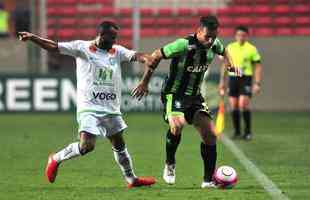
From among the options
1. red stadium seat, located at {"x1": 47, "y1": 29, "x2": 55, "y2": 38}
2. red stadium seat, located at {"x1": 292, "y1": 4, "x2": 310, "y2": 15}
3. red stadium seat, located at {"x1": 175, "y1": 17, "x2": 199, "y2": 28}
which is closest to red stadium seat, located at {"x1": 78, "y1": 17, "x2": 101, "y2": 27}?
red stadium seat, located at {"x1": 47, "y1": 29, "x2": 55, "y2": 38}

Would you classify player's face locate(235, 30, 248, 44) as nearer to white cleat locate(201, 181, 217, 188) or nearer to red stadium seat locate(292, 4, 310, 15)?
white cleat locate(201, 181, 217, 188)

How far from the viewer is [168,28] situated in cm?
2733

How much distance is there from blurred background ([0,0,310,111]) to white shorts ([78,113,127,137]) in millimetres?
13975

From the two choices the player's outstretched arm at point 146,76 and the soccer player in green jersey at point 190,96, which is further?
the soccer player in green jersey at point 190,96

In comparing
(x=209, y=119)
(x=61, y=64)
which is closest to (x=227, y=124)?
(x=61, y=64)

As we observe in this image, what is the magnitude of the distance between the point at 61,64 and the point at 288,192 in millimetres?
17025

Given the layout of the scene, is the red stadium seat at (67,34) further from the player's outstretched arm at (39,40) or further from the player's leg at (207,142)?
the player's outstretched arm at (39,40)

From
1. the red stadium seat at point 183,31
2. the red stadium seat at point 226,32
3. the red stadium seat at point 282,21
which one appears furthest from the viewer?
the red stadium seat at point 282,21

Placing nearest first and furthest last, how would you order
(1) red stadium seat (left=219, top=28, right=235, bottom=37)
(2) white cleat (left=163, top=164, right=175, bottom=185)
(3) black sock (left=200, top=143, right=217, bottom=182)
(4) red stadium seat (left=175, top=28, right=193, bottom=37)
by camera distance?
(3) black sock (left=200, top=143, right=217, bottom=182), (2) white cleat (left=163, top=164, right=175, bottom=185), (1) red stadium seat (left=219, top=28, right=235, bottom=37), (4) red stadium seat (left=175, top=28, right=193, bottom=37)

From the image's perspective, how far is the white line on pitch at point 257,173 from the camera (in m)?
10.1

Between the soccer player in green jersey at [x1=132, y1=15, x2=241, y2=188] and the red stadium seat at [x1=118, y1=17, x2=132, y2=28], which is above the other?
the soccer player in green jersey at [x1=132, y1=15, x2=241, y2=188]

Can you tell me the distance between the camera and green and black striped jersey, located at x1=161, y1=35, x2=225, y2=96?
34.9 feet

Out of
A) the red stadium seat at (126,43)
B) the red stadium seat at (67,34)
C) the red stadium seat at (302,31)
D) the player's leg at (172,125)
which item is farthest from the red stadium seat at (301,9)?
the player's leg at (172,125)

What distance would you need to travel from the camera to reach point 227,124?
2161 centimetres
